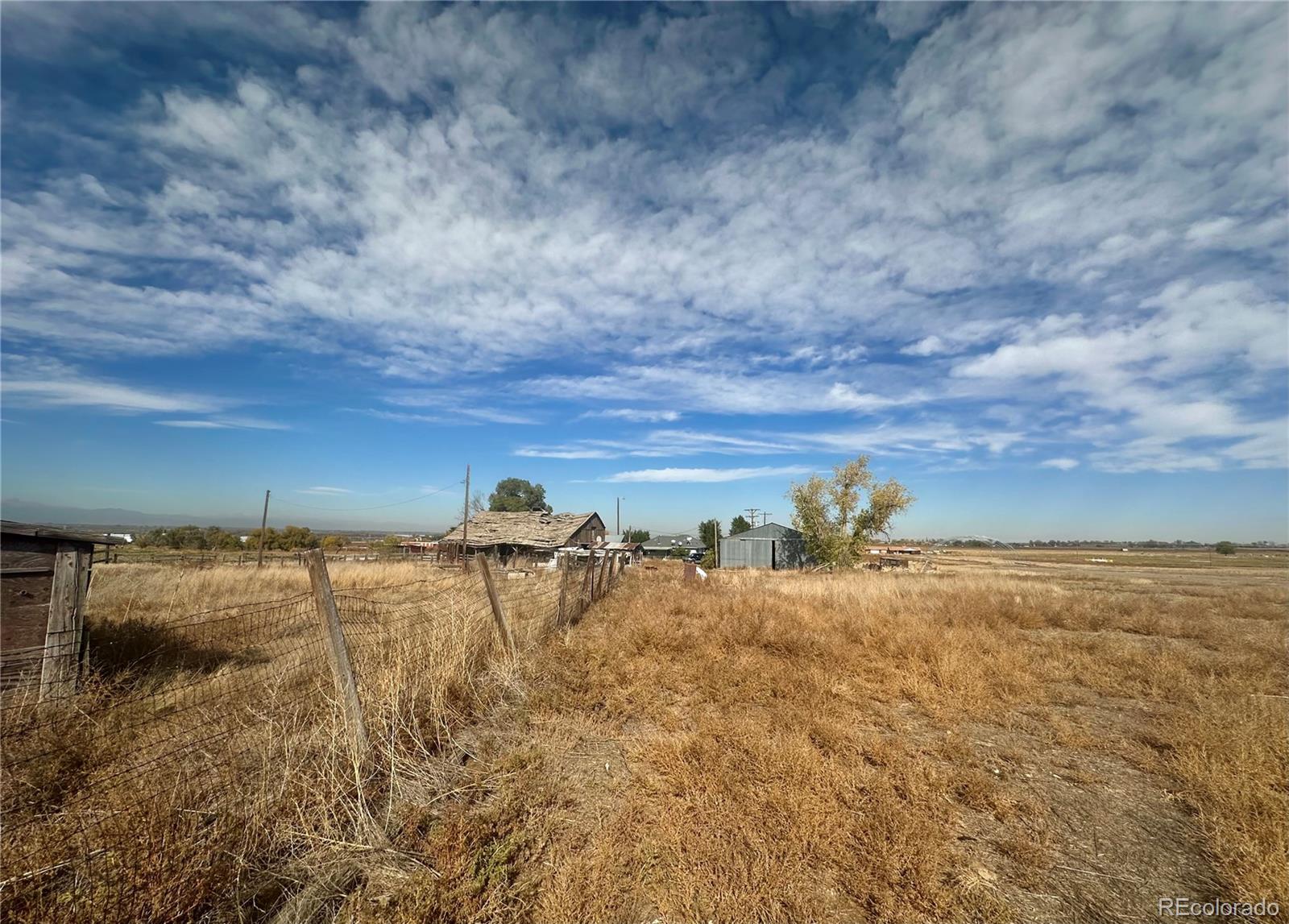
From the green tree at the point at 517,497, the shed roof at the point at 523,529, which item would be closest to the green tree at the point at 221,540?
the shed roof at the point at 523,529

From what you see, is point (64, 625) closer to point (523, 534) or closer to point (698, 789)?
point (698, 789)

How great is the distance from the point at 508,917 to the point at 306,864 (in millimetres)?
1225

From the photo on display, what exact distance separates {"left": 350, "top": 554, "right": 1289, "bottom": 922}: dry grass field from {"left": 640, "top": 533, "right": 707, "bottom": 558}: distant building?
2348 inches

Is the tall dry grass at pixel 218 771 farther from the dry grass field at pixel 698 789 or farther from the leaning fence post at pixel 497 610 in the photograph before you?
the leaning fence post at pixel 497 610

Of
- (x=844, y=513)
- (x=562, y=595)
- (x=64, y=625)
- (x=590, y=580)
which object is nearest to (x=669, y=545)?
(x=844, y=513)

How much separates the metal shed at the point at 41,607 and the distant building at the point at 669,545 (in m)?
62.8

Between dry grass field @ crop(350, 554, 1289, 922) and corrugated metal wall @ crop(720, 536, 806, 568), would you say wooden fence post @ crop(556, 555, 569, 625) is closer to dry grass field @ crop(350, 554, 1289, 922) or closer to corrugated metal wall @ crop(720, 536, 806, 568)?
dry grass field @ crop(350, 554, 1289, 922)

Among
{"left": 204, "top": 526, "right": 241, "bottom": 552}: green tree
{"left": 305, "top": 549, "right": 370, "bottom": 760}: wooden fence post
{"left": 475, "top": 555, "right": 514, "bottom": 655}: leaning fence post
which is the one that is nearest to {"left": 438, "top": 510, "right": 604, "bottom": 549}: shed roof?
{"left": 204, "top": 526, "right": 241, "bottom": 552}: green tree

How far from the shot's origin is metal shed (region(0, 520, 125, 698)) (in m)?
4.94

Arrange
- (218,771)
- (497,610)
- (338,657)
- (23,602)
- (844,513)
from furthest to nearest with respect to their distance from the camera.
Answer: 1. (844,513)
2. (497,610)
3. (23,602)
4. (338,657)
5. (218,771)

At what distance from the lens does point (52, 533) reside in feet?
17.0

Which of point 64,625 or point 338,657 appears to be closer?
point 338,657

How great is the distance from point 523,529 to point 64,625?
38320 millimetres

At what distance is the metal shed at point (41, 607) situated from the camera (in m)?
4.94
